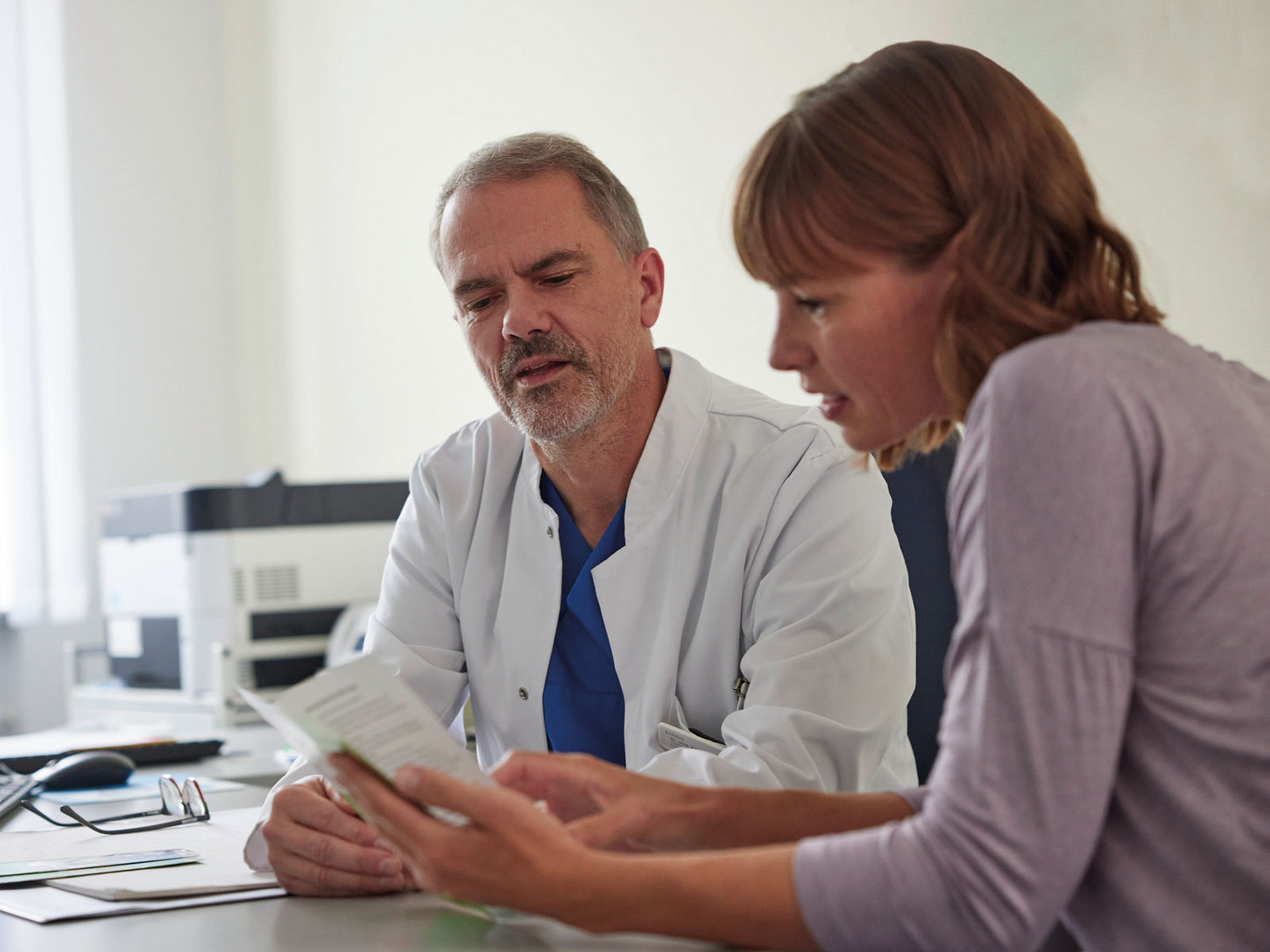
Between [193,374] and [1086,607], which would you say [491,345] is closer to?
[1086,607]

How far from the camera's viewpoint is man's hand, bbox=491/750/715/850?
2.68 feet

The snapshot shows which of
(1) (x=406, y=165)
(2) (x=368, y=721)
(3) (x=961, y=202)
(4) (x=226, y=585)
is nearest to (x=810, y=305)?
(3) (x=961, y=202)

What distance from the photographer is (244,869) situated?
1.06 m

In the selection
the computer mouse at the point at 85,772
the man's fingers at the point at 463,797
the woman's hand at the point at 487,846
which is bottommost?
the computer mouse at the point at 85,772

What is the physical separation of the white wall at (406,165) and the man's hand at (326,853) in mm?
580

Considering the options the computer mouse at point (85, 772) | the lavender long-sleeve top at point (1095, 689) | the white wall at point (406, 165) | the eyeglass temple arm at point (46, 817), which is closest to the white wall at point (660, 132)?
the white wall at point (406, 165)

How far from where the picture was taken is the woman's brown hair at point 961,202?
0.74 meters

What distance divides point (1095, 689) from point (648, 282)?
1066mm

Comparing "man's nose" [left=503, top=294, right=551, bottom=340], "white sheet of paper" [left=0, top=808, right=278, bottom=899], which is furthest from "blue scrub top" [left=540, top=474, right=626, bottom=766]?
"white sheet of paper" [left=0, top=808, right=278, bottom=899]

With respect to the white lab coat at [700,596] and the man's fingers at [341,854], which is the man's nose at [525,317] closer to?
the white lab coat at [700,596]

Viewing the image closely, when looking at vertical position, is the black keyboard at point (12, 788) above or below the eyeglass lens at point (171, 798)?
below

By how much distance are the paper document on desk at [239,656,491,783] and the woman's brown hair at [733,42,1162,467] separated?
1.22 ft

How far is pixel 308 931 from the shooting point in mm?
863

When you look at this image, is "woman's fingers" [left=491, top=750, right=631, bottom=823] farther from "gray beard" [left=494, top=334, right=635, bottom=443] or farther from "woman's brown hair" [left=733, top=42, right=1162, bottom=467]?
"gray beard" [left=494, top=334, right=635, bottom=443]
